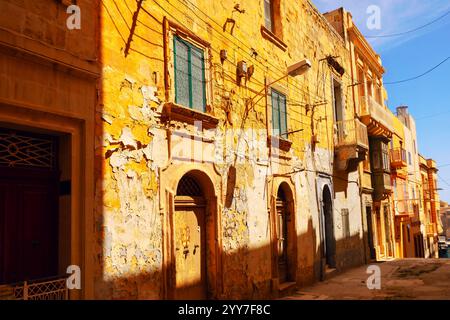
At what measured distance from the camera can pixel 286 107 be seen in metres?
11.6

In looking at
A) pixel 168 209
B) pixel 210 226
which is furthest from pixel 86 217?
pixel 210 226

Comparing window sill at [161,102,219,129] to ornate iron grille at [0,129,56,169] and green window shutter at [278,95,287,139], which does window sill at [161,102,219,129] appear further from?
green window shutter at [278,95,287,139]

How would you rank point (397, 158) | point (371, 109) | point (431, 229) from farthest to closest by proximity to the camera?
point (431, 229) < point (397, 158) < point (371, 109)

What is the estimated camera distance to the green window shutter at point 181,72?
7336 millimetres

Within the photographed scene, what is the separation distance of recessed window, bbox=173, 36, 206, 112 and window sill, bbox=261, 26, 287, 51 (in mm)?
3190

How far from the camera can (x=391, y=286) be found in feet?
37.2

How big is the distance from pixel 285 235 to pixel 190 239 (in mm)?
4309

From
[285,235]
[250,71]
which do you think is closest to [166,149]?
[250,71]

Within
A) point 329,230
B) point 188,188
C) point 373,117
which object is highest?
point 373,117

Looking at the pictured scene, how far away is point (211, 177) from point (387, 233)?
16305mm

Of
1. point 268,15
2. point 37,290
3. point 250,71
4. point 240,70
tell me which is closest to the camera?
point 37,290

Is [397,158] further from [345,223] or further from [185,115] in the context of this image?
[185,115]

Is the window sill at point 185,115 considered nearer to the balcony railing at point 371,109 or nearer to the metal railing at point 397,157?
the balcony railing at point 371,109

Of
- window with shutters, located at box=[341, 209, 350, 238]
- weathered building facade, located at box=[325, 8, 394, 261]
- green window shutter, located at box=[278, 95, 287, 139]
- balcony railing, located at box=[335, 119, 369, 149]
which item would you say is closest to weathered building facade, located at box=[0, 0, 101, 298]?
green window shutter, located at box=[278, 95, 287, 139]
